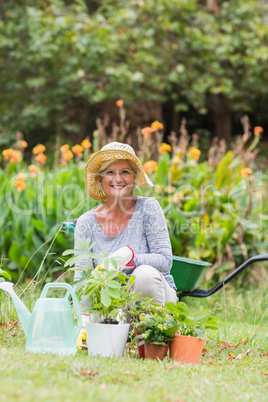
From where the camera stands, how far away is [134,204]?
2881 millimetres

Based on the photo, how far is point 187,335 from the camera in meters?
2.28

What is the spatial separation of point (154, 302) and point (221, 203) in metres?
2.38

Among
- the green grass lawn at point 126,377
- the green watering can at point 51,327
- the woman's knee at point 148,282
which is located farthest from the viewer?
the woman's knee at point 148,282

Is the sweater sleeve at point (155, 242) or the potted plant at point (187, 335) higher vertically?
the sweater sleeve at point (155, 242)

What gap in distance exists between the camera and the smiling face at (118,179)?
280cm

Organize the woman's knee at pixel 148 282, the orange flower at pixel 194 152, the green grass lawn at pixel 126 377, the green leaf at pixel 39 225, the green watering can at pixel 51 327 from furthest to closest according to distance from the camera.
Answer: the orange flower at pixel 194 152 < the green leaf at pixel 39 225 < the woman's knee at pixel 148 282 < the green watering can at pixel 51 327 < the green grass lawn at pixel 126 377

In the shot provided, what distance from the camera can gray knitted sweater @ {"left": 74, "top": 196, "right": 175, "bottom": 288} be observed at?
264 centimetres

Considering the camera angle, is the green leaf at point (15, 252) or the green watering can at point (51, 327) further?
the green leaf at point (15, 252)

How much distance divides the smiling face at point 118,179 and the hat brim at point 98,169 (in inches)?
1.7

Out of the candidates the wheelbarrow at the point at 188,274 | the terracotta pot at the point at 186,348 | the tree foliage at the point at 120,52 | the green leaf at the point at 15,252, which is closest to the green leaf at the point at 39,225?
the green leaf at the point at 15,252

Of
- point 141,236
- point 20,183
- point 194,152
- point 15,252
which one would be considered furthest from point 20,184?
point 141,236

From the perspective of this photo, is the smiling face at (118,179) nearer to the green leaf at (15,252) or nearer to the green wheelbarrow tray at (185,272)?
the green wheelbarrow tray at (185,272)

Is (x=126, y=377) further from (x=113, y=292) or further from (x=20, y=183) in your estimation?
(x=20, y=183)

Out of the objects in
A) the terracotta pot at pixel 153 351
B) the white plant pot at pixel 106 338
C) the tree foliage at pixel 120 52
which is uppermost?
the tree foliage at pixel 120 52
